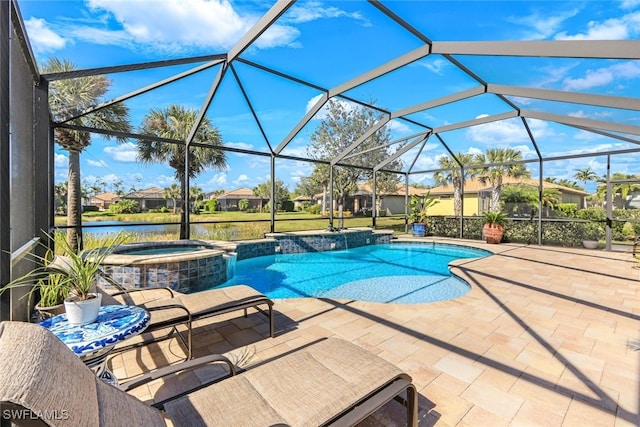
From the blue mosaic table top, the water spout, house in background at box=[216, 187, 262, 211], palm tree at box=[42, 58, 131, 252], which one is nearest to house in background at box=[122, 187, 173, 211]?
palm tree at box=[42, 58, 131, 252]

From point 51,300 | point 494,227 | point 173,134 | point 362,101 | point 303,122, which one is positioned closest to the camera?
point 51,300

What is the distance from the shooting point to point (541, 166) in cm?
1012

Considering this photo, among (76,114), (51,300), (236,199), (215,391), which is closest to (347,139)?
(236,199)

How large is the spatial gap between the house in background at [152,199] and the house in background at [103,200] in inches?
45.8

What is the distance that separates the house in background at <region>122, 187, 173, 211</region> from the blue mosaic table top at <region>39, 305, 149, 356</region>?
13927mm

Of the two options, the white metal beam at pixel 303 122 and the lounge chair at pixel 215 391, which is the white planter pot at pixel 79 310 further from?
the white metal beam at pixel 303 122

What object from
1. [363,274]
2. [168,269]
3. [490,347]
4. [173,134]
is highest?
[173,134]

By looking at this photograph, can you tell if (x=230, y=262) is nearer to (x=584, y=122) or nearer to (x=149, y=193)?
(x=584, y=122)

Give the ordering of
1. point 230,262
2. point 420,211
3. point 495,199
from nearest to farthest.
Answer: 1. point 230,262
2. point 495,199
3. point 420,211

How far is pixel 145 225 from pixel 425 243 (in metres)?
9.80

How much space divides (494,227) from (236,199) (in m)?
19.3

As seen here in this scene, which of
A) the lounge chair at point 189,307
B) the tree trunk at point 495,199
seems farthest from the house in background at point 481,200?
the lounge chair at point 189,307

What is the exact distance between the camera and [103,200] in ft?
39.6

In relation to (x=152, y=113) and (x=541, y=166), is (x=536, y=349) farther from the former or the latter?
(x=152, y=113)
